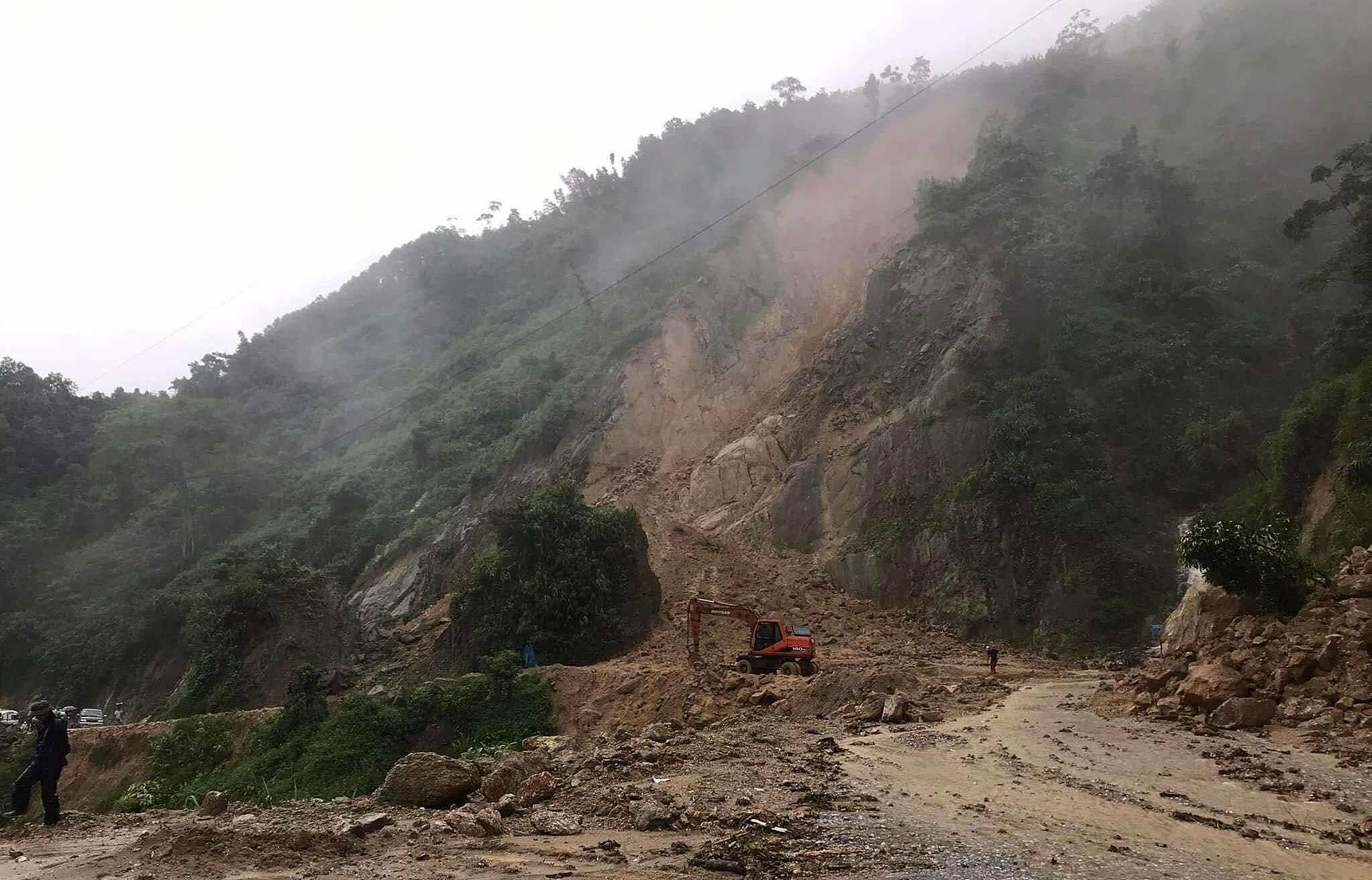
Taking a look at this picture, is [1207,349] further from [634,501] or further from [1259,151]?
[634,501]

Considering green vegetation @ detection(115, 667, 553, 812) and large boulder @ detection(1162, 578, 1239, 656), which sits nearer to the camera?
large boulder @ detection(1162, 578, 1239, 656)

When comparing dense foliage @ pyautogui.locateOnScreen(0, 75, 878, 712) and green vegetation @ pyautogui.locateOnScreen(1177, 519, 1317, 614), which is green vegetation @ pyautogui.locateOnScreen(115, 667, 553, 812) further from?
green vegetation @ pyautogui.locateOnScreen(1177, 519, 1317, 614)

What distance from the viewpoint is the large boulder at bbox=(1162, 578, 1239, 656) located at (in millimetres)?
11961

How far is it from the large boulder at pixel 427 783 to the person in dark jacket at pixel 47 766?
A: 4.05 m

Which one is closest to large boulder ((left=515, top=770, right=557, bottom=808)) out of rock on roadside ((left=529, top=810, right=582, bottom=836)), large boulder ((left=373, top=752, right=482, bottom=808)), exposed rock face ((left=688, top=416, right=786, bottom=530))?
rock on roadside ((left=529, top=810, right=582, bottom=836))

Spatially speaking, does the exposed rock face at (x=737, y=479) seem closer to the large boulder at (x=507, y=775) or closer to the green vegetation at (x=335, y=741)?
the green vegetation at (x=335, y=741)

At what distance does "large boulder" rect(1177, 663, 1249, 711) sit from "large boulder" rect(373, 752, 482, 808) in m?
9.54

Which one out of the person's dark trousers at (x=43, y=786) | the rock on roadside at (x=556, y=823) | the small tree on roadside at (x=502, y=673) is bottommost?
the small tree on roadside at (x=502, y=673)

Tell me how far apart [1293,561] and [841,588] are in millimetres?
15104

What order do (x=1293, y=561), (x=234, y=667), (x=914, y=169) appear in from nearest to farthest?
(x=1293, y=561), (x=234, y=667), (x=914, y=169)

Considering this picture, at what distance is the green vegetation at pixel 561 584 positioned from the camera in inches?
862

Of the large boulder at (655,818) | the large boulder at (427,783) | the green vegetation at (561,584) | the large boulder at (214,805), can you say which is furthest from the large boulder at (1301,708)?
the green vegetation at (561,584)

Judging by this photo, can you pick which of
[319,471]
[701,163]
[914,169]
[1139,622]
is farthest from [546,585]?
[701,163]

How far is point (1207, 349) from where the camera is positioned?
25.8 meters
